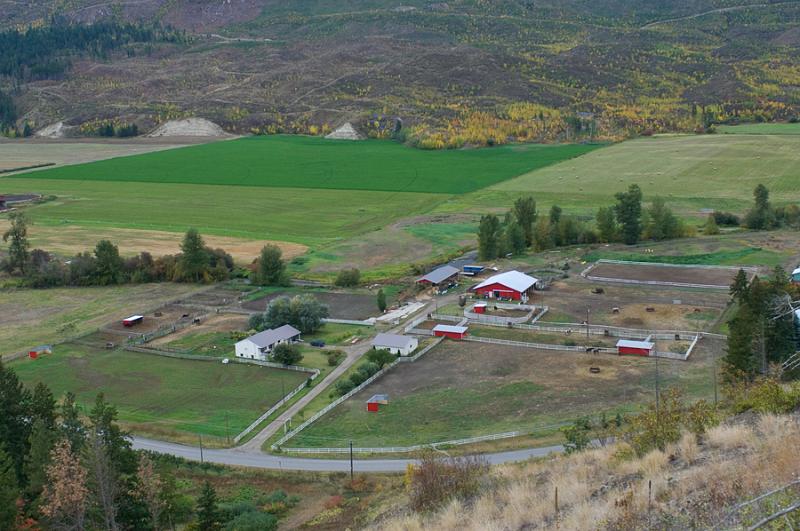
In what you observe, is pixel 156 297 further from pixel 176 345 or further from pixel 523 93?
pixel 523 93


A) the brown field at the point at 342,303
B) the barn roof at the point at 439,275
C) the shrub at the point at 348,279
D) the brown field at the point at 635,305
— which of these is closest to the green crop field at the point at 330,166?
the barn roof at the point at 439,275

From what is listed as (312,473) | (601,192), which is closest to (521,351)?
(312,473)

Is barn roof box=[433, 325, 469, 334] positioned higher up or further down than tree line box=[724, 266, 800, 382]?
further down

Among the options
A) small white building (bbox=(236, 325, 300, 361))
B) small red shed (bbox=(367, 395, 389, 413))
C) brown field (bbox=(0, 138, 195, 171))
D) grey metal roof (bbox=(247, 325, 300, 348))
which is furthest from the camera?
brown field (bbox=(0, 138, 195, 171))

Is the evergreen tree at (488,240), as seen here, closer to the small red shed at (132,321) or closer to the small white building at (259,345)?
the small white building at (259,345)

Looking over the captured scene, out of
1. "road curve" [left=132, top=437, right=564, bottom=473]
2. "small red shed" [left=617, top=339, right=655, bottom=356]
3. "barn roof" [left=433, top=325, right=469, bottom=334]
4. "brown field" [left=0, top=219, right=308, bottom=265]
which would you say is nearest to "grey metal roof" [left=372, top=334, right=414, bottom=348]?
"barn roof" [left=433, top=325, right=469, bottom=334]

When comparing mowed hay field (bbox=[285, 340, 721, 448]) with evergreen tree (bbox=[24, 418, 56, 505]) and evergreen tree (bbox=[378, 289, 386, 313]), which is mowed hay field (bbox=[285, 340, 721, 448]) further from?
evergreen tree (bbox=[24, 418, 56, 505])

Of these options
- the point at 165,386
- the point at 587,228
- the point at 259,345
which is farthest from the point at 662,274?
the point at 165,386

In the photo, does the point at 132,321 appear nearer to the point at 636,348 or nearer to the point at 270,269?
the point at 270,269
